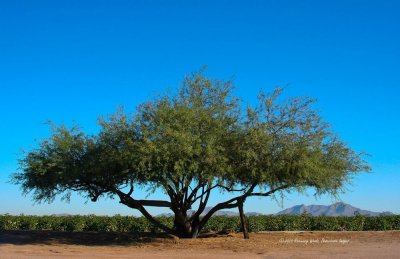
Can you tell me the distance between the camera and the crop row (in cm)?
3584

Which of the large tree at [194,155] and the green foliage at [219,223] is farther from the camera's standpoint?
the green foliage at [219,223]

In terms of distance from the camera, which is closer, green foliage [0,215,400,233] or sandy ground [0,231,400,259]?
sandy ground [0,231,400,259]

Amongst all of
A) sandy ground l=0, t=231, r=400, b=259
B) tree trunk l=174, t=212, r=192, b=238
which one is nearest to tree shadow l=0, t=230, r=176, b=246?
sandy ground l=0, t=231, r=400, b=259

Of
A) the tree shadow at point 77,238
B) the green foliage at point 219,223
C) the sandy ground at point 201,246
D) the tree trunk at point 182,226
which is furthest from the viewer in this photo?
the green foliage at point 219,223

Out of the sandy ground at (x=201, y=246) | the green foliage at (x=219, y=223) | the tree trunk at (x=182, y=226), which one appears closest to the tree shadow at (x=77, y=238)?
the sandy ground at (x=201, y=246)

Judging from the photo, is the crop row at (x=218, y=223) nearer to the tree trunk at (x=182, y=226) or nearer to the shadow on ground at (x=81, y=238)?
the shadow on ground at (x=81, y=238)

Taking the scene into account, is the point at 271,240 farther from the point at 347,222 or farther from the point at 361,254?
the point at 347,222

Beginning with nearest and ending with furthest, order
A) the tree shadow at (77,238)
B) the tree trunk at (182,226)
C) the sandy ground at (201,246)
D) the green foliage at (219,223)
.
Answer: the sandy ground at (201,246) < the tree shadow at (77,238) < the tree trunk at (182,226) < the green foliage at (219,223)

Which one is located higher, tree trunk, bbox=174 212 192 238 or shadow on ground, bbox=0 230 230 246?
tree trunk, bbox=174 212 192 238

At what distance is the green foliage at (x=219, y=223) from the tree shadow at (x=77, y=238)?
460 cm

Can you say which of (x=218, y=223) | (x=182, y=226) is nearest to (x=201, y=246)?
(x=182, y=226)

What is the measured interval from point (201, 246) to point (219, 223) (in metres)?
12.1

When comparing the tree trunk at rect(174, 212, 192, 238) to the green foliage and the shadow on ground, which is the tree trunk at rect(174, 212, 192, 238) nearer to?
the shadow on ground

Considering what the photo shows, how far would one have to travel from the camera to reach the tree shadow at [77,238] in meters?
26.4
